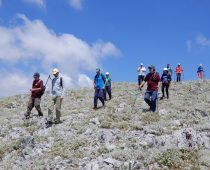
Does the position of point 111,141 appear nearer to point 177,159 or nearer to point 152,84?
point 177,159

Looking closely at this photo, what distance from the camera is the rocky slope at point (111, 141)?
15.2m

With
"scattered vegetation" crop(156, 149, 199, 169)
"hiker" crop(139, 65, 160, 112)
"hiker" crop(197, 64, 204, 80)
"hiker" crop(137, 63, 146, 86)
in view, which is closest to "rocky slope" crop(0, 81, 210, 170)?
"scattered vegetation" crop(156, 149, 199, 169)

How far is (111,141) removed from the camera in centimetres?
1739

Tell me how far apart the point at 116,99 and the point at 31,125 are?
10057 mm

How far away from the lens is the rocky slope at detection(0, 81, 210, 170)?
1517cm

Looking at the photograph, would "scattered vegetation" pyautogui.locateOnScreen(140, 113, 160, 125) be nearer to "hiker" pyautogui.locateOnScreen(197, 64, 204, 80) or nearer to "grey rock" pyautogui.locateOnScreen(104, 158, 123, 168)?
"grey rock" pyautogui.locateOnScreen(104, 158, 123, 168)

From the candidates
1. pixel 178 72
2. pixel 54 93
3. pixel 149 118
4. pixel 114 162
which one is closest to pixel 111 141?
pixel 114 162

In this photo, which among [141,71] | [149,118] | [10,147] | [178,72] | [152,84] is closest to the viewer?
[10,147]

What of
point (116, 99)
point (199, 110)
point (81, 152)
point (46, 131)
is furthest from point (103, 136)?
point (116, 99)

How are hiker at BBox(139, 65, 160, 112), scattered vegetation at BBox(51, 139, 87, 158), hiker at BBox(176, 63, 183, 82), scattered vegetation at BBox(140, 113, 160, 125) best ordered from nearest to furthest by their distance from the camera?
scattered vegetation at BBox(51, 139, 87, 158), scattered vegetation at BBox(140, 113, 160, 125), hiker at BBox(139, 65, 160, 112), hiker at BBox(176, 63, 183, 82)

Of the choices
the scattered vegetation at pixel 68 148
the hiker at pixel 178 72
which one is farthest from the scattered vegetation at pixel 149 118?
the hiker at pixel 178 72

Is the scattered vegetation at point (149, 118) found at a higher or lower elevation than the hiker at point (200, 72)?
lower

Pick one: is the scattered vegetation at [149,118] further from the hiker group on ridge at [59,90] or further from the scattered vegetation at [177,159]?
the scattered vegetation at [177,159]

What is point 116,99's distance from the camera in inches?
1171
